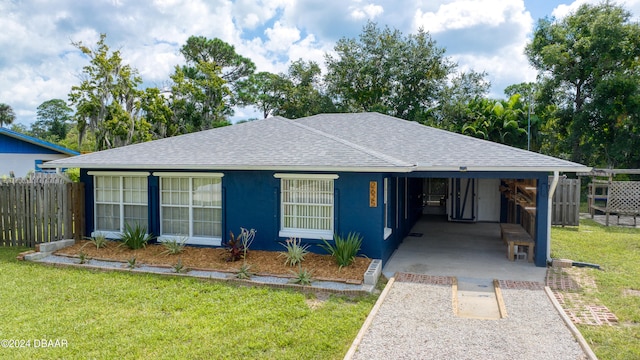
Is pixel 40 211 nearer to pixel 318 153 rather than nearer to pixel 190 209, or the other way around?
pixel 190 209

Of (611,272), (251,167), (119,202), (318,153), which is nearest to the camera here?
(611,272)

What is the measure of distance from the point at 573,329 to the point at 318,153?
5525 millimetres

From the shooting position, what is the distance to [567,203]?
14492 mm

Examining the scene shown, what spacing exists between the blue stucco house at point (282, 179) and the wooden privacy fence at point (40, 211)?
1.14 feet

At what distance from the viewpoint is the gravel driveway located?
16.1 feet

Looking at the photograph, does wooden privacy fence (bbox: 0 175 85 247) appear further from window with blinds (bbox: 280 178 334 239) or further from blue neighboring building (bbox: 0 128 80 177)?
blue neighboring building (bbox: 0 128 80 177)

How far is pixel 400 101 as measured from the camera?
28359 mm

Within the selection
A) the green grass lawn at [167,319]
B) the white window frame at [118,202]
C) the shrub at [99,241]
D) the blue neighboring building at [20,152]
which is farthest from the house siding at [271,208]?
the blue neighboring building at [20,152]

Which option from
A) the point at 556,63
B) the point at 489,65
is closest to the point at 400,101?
the point at 489,65

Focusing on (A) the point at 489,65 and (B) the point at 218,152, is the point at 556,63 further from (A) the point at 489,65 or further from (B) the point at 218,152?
(B) the point at 218,152

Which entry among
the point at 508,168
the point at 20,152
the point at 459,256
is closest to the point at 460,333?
the point at 508,168

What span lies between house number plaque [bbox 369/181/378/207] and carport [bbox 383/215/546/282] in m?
1.43

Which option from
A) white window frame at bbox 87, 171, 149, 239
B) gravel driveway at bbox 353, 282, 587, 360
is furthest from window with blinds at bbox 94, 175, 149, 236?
gravel driveway at bbox 353, 282, 587, 360

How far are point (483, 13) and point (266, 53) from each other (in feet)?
66.6
